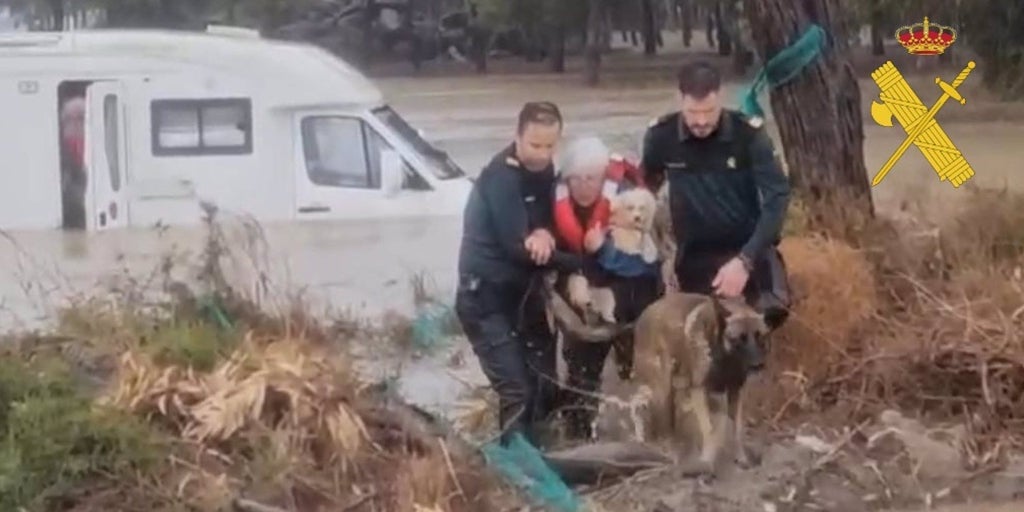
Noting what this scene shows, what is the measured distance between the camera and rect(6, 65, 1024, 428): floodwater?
30.9 feet

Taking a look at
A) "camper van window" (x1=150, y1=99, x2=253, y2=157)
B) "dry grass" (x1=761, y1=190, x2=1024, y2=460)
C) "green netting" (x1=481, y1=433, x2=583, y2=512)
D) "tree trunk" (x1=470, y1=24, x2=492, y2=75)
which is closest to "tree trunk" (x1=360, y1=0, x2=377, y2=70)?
"tree trunk" (x1=470, y1=24, x2=492, y2=75)

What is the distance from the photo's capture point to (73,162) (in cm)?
1066

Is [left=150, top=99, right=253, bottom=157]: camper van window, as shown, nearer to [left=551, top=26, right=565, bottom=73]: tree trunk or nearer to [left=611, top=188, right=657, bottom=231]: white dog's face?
[left=551, top=26, right=565, bottom=73]: tree trunk

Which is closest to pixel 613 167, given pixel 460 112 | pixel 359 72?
pixel 359 72

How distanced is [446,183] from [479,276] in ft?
13.7

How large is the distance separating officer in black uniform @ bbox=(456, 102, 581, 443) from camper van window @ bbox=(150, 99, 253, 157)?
4.07m

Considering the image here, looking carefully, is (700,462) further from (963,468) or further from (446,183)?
(446,183)

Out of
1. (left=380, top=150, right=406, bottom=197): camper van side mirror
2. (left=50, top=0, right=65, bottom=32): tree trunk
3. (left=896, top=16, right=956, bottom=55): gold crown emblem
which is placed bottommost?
(left=380, top=150, right=406, bottom=197): camper van side mirror

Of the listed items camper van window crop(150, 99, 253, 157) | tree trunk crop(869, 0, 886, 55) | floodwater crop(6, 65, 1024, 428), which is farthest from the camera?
tree trunk crop(869, 0, 886, 55)

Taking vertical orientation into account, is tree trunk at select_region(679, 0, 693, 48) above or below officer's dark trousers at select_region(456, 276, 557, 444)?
above

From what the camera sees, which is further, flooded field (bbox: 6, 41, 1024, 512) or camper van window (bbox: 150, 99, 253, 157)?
camper van window (bbox: 150, 99, 253, 157)

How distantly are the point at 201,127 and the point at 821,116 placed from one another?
10.9ft

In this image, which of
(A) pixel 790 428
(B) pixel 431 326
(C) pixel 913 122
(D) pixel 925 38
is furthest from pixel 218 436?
(D) pixel 925 38

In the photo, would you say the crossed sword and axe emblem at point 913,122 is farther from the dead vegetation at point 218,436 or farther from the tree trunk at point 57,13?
the dead vegetation at point 218,436
